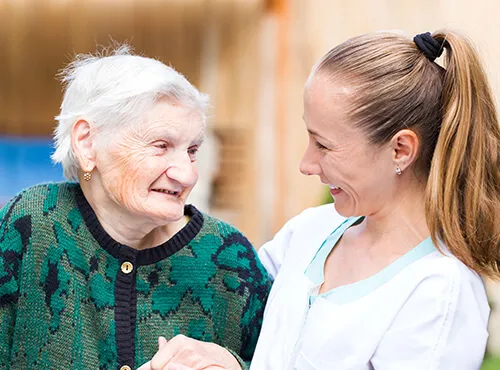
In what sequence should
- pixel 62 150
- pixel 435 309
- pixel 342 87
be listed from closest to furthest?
pixel 435 309 < pixel 342 87 < pixel 62 150

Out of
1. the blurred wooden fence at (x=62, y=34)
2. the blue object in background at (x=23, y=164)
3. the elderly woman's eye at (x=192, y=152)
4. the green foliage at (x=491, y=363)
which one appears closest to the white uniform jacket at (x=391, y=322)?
the elderly woman's eye at (x=192, y=152)

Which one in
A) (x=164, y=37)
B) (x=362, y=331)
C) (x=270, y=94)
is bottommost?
(x=362, y=331)

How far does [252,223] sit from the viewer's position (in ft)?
20.6

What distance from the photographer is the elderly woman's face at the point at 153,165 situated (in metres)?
1.83

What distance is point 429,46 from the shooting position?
175 centimetres

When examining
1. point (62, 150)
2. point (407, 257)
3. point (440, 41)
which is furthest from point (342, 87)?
point (62, 150)

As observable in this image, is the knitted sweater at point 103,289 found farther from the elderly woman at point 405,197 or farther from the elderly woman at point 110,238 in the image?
the elderly woman at point 405,197

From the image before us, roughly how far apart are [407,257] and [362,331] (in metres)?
0.19

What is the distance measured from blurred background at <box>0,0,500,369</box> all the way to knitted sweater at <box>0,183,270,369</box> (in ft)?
11.8

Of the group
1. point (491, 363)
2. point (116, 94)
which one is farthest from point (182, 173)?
point (491, 363)

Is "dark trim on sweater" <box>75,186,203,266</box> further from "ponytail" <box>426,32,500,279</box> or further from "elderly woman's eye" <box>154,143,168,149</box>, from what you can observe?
"ponytail" <box>426,32,500,279</box>

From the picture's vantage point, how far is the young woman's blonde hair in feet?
5.56

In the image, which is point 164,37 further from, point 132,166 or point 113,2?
point 132,166

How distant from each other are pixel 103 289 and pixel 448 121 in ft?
2.85
